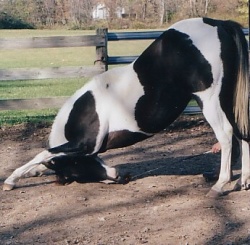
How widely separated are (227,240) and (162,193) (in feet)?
4.21

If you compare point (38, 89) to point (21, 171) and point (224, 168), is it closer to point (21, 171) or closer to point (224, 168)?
point (21, 171)

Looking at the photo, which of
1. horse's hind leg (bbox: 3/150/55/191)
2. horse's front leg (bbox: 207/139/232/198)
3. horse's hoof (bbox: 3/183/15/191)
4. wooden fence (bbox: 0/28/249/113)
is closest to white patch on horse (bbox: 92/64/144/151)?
horse's hind leg (bbox: 3/150/55/191)

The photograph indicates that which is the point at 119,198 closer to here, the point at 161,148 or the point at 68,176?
the point at 68,176

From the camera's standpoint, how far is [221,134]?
541 centimetres

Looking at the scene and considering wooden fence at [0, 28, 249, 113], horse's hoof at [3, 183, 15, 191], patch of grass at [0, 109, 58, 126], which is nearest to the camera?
horse's hoof at [3, 183, 15, 191]

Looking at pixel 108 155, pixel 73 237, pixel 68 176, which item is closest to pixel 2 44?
pixel 108 155

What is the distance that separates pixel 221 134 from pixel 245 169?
42 cm

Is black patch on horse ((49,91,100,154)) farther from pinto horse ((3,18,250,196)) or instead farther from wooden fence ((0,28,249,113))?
wooden fence ((0,28,249,113))

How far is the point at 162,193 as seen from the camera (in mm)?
5539

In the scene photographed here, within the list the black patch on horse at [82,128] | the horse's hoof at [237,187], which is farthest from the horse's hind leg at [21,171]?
the horse's hoof at [237,187]

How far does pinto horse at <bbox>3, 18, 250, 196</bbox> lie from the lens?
5289 mm

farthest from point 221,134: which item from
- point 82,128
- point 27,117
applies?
point 27,117

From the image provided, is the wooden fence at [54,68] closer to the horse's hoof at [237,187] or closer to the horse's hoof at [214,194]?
the horse's hoof at [237,187]

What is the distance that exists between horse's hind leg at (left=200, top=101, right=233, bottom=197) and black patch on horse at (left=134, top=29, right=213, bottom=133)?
0.20m
